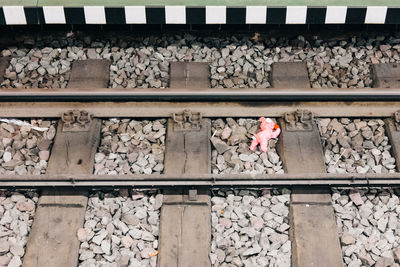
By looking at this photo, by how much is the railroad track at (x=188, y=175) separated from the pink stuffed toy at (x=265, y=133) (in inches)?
3.5

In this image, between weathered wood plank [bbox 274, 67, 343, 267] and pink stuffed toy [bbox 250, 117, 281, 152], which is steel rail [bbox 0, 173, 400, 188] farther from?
pink stuffed toy [bbox 250, 117, 281, 152]

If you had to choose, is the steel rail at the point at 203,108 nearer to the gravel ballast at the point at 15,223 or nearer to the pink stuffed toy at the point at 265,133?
the pink stuffed toy at the point at 265,133

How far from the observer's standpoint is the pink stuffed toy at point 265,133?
576cm

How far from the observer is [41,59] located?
22.0 ft

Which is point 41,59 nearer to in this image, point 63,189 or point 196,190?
point 63,189

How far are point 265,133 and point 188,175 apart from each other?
1.02m

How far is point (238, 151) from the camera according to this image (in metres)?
5.73

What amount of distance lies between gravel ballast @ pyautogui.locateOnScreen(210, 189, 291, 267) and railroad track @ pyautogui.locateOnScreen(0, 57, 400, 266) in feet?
0.20

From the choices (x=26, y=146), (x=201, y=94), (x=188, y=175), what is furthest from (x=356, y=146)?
(x=26, y=146)

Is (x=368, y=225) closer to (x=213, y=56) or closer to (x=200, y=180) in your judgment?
(x=200, y=180)

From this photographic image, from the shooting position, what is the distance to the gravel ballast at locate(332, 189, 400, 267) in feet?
16.3

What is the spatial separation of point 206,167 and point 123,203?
83 centimetres

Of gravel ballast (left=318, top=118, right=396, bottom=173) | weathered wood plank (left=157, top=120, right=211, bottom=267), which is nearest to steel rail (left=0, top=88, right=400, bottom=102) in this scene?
gravel ballast (left=318, top=118, right=396, bottom=173)

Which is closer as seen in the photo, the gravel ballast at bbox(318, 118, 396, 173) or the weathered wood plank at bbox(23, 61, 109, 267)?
the weathered wood plank at bbox(23, 61, 109, 267)
